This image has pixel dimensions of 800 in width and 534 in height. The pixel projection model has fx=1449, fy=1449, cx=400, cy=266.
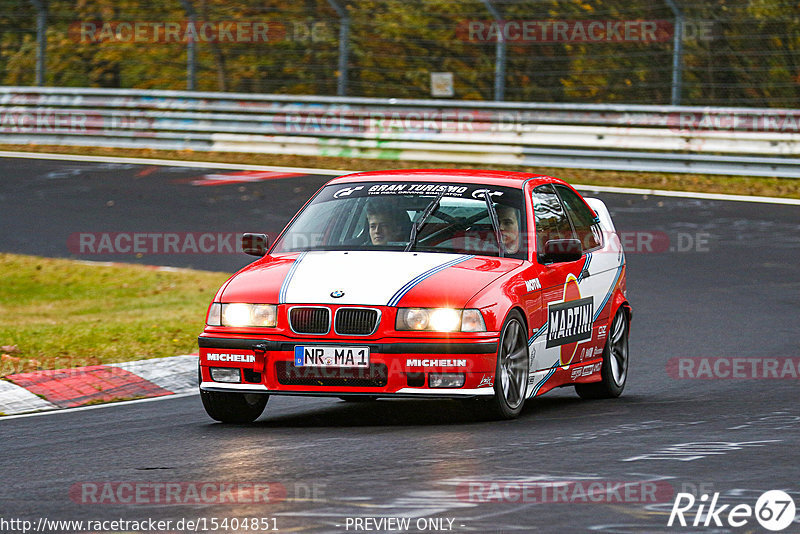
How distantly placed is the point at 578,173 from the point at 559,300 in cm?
1433

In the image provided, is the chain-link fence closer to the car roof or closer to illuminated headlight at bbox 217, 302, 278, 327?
the car roof

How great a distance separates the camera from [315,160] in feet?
83.2

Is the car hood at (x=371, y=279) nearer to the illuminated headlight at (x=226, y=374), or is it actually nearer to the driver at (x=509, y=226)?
the driver at (x=509, y=226)

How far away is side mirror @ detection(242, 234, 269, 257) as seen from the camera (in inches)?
364

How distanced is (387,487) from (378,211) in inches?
124

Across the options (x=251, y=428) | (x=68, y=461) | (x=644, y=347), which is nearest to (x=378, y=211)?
(x=251, y=428)

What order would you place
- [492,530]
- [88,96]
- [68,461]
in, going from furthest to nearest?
[88,96] → [68,461] → [492,530]

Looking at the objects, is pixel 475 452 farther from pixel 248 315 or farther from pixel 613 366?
pixel 613 366

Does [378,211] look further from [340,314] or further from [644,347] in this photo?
[644,347]

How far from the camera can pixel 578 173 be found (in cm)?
2322

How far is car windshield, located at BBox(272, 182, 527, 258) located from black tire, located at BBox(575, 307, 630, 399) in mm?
1408

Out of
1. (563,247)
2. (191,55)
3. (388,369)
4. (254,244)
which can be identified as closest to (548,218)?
(563,247)

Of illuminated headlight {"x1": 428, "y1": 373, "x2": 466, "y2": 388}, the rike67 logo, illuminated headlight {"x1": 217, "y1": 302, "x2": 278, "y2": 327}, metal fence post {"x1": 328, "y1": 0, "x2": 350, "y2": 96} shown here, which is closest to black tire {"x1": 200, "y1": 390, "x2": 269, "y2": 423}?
illuminated headlight {"x1": 217, "y1": 302, "x2": 278, "y2": 327}

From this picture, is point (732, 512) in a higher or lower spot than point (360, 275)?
lower
